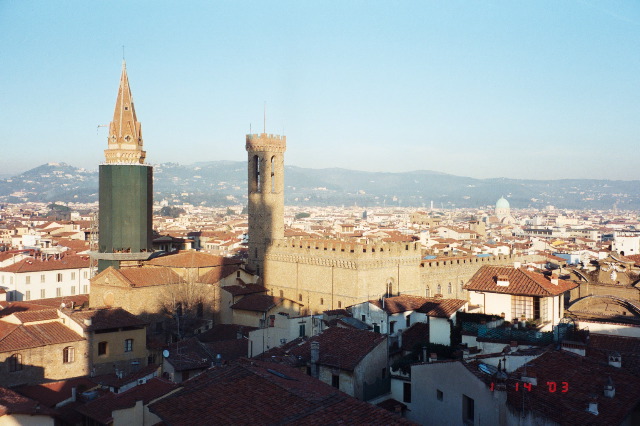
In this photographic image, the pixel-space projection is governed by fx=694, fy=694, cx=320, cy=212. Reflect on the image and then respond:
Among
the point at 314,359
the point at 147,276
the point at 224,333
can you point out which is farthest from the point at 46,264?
the point at 314,359

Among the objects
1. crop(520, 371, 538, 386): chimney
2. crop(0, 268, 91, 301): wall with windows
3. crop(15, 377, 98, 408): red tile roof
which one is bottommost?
crop(0, 268, 91, 301): wall with windows

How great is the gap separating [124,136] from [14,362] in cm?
1917

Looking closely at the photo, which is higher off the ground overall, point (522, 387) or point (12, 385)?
point (522, 387)

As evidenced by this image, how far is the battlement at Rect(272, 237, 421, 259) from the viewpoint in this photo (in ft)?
111

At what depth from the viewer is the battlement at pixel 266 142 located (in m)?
42.7

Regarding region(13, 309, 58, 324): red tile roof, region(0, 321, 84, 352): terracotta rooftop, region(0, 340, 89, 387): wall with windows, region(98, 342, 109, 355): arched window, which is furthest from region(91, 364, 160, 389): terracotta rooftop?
region(13, 309, 58, 324): red tile roof

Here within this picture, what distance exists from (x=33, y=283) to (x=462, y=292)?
86.9 feet

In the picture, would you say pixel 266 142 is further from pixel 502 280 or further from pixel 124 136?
pixel 502 280

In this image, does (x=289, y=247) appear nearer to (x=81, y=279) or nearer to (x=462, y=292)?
(x=462, y=292)

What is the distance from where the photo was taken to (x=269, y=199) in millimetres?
41750

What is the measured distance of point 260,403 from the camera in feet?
37.9

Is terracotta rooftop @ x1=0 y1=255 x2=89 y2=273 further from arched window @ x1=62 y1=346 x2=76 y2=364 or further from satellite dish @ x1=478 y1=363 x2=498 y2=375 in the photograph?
satellite dish @ x1=478 y1=363 x2=498 y2=375

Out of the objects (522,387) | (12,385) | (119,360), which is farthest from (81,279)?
(522,387)

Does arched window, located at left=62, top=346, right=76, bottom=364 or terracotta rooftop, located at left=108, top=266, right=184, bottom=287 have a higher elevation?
terracotta rooftop, located at left=108, top=266, right=184, bottom=287
